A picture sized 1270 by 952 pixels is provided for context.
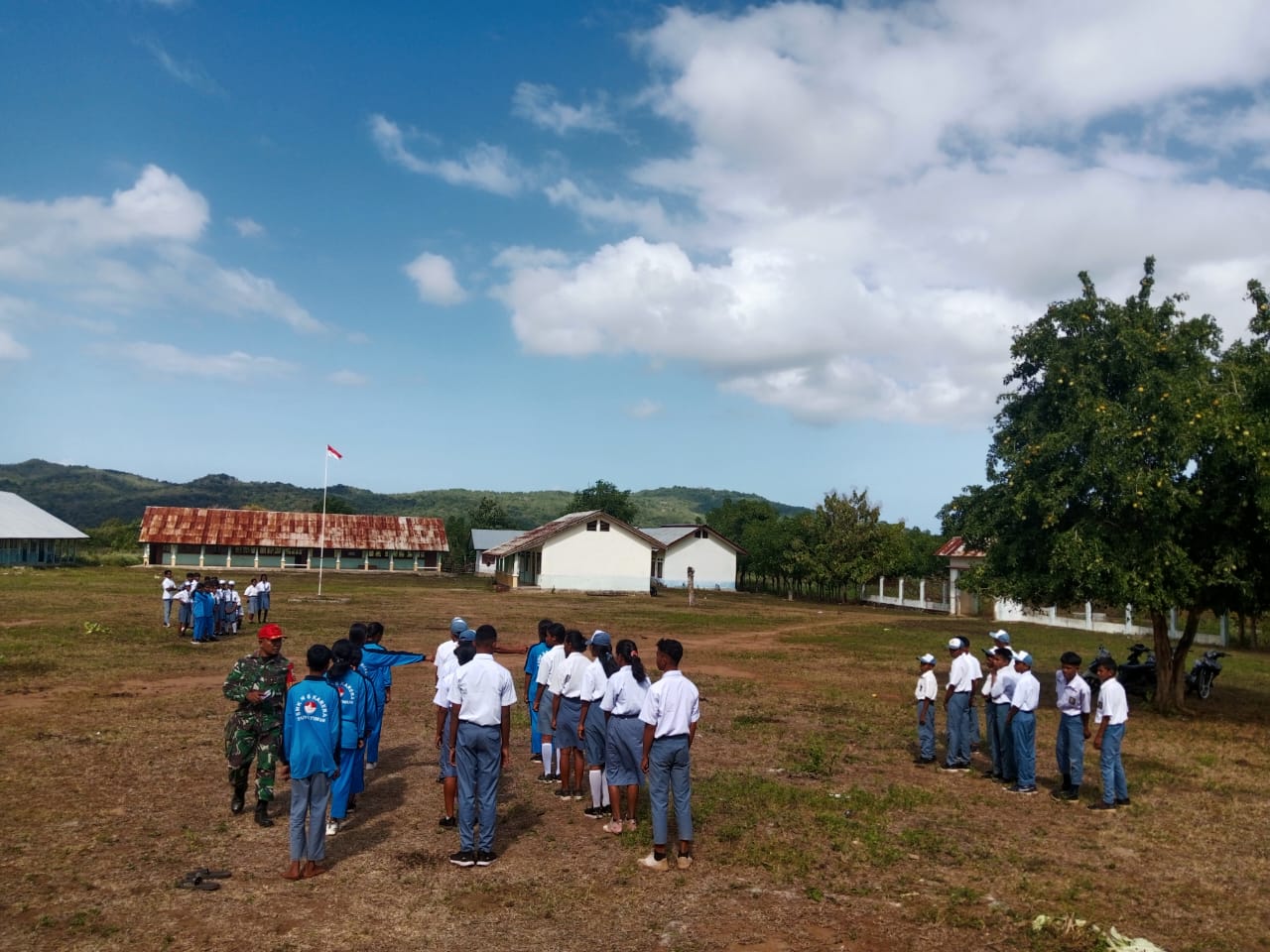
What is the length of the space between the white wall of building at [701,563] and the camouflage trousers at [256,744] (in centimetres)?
5767

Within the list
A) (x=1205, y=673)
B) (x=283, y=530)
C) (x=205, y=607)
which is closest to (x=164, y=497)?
(x=283, y=530)

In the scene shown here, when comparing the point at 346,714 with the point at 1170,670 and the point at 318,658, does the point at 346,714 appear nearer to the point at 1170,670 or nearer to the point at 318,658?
the point at 318,658

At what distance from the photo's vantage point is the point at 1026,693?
420 inches

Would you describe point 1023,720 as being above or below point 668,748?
below

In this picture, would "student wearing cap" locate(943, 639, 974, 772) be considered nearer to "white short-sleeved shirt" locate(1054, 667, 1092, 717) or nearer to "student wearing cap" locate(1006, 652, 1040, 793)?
"student wearing cap" locate(1006, 652, 1040, 793)

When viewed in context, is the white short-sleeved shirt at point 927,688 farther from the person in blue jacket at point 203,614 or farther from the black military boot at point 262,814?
the person in blue jacket at point 203,614

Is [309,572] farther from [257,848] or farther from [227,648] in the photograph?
[257,848]

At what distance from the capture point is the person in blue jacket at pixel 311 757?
7.28 m

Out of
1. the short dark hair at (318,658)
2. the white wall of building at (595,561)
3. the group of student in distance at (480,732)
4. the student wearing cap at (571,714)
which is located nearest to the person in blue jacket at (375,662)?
the group of student in distance at (480,732)

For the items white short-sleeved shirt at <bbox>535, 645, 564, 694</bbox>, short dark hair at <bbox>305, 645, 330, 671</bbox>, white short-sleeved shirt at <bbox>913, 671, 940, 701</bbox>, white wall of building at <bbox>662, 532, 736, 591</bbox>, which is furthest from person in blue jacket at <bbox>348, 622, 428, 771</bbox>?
white wall of building at <bbox>662, 532, 736, 591</bbox>

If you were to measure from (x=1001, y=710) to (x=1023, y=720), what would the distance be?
2.03 feet

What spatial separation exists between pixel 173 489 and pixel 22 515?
396 ft

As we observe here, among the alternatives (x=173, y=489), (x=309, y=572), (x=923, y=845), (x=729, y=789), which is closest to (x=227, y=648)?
(x=729, y=789)

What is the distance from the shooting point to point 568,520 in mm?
52656
